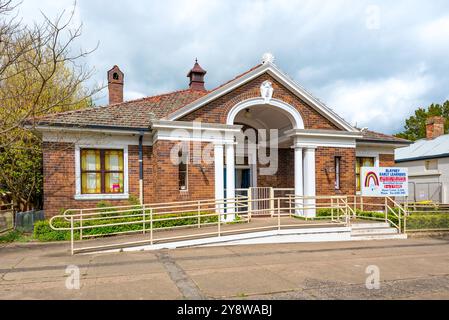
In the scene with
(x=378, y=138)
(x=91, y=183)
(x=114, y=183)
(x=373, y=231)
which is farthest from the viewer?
(x=378, y=138)

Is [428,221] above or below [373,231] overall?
above

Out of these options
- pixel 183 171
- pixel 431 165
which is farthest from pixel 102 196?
pixel 431 165

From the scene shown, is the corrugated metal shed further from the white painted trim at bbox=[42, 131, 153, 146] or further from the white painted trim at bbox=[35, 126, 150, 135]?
the white painted trim at bbox=[35, 126, 150, 135]

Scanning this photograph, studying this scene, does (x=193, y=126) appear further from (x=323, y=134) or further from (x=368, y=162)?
(x=368, y=162)

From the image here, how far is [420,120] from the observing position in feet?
152

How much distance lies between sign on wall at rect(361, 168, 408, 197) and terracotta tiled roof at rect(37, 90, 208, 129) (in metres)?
8.02

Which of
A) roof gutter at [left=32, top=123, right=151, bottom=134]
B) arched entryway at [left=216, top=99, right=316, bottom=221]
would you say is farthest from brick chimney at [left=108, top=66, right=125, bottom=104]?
arched entryway at [left=216, top=99, right=316, bottom=221]

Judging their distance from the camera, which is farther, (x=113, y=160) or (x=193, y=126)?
(x=113, y=160)

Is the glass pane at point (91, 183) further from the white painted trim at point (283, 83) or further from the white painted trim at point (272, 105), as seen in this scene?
the white painted trim at point (272, 105)

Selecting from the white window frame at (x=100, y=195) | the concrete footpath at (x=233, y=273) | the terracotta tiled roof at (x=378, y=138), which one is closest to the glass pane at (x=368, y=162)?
the terracotta tiled roof at (x=378, y=138)

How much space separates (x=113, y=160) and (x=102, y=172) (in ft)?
1.98

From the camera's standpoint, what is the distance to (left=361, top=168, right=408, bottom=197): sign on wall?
12.4 metres

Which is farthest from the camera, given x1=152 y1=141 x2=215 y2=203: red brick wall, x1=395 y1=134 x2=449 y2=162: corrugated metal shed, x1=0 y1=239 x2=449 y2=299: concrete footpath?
x1=395 y1=134 x2=449 y2=162: corrugated metal shed

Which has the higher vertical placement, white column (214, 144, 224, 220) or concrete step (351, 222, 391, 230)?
white column (214, 144, 224, 220)
